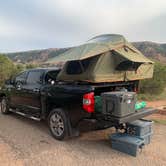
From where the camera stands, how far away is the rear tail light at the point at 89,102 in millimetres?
4316

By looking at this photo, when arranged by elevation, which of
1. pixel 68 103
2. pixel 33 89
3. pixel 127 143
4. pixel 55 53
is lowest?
pixel 127 143

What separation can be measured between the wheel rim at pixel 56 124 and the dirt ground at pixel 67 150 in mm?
214

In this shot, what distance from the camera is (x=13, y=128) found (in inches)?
237

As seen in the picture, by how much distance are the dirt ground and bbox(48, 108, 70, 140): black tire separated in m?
0.16

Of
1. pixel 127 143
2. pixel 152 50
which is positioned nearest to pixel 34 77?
pixel 127 143

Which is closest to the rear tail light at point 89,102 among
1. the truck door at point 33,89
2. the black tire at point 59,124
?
the black tire at point 59,124

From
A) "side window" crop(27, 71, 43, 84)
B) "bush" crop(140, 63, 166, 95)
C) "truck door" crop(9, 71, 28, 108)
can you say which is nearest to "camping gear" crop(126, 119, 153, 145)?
"side window" crop(27, 71, 43, 84)

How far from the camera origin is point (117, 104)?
4.07 metres

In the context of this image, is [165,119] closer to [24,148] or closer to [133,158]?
[133,158]

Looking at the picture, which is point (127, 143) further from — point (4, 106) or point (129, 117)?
point (4, 106)

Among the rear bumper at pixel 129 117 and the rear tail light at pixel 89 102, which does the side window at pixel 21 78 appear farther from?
the rear bumper at pixel 129 117

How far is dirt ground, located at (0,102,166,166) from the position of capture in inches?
154

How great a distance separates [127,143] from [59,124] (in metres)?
1.71

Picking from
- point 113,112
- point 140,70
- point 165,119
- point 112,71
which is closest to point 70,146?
point 113,112
